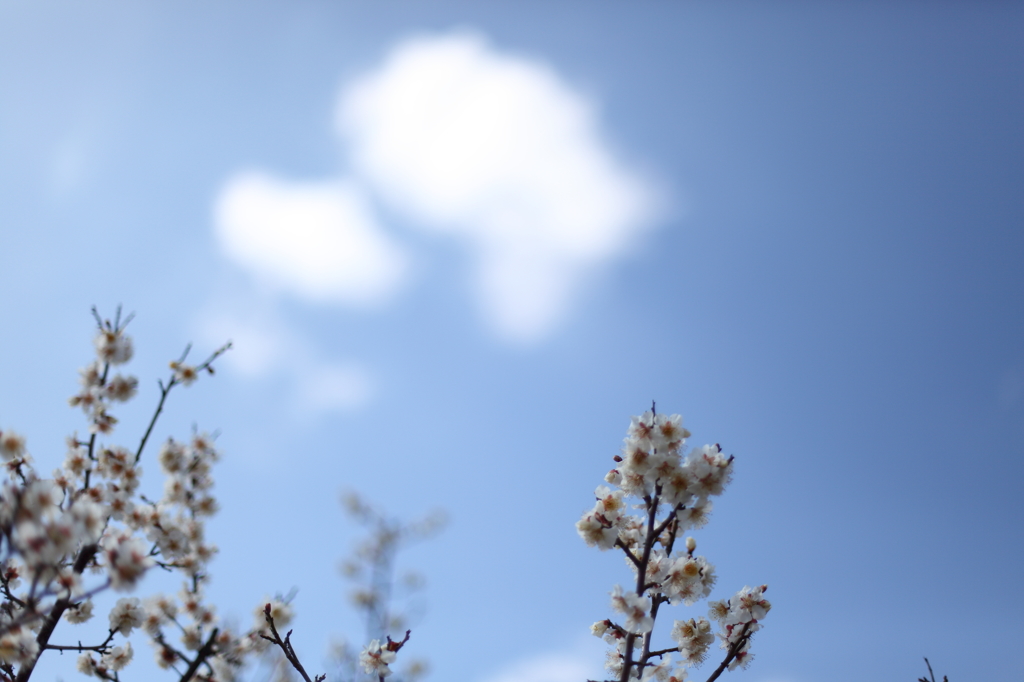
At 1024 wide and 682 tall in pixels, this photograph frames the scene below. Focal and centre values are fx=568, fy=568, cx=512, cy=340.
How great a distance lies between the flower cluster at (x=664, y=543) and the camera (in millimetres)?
3609

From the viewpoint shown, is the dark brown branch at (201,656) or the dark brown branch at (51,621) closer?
the dark brown branch at (201,656)

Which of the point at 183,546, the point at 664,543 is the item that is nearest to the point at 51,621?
the point at 183,546

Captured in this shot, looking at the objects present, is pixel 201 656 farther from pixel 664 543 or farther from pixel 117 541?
pixel 664 543

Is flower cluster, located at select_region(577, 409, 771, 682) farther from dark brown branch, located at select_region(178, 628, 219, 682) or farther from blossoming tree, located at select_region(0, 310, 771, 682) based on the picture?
A: dark brown branch, located at select_region(178, 628, 219, 682)

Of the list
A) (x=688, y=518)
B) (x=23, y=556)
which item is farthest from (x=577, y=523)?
(x=23, y=556)

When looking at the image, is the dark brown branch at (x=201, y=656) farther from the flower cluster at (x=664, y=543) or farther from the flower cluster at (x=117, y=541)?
the flower cluster at (x=664, y=543)

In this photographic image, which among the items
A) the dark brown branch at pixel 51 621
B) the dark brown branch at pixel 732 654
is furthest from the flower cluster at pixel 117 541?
the dark brown branch at pixel 732 654

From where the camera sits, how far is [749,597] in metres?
3.74

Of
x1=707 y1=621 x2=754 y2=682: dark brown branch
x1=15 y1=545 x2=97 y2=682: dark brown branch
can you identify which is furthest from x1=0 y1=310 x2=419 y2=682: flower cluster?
x1=707 y1=621 x2=754 y2=682: dark brown branch

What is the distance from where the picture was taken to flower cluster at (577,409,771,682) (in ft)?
11.8

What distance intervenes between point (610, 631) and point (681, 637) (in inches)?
20.9

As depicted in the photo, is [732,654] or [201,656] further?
[732,654]

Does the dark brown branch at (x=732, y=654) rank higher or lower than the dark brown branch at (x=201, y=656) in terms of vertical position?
higher

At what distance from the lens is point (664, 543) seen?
12.9 feet
